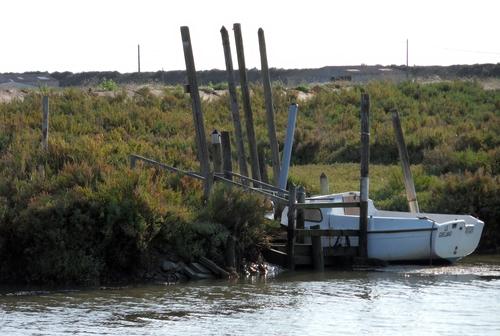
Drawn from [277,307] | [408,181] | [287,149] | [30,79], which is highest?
[287,149]

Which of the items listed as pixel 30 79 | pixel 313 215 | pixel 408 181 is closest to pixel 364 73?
pixel 30 79

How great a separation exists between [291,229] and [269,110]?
538 centimetres

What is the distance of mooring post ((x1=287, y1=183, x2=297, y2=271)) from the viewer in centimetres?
2425

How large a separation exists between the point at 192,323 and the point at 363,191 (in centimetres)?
791

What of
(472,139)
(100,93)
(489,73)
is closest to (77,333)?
(472,139)

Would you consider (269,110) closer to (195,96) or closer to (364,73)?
(195,96)

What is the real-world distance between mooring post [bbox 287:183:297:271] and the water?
57 centimetres

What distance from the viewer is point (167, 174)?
83.4 feet

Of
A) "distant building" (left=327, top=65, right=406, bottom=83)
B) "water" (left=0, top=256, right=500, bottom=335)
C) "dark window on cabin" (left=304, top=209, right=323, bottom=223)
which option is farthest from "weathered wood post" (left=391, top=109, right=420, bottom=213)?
"distant building" (left=327, top=65, right=406, bottom=83)

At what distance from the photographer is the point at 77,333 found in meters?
17.3

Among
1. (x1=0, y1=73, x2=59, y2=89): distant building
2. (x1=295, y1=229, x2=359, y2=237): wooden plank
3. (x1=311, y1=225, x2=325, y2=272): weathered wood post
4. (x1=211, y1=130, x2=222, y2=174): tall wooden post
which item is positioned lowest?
(x1=311, y1=225, x2=325, y2=272): weathered wood post

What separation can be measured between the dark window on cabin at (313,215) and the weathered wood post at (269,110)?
105 inches

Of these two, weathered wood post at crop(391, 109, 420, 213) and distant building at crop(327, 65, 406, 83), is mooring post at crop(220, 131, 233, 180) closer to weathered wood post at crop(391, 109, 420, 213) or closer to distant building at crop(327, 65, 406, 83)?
weathered wood post at crop(391, 109, 420, 213)

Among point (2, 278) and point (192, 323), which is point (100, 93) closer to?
point (2, 278)
